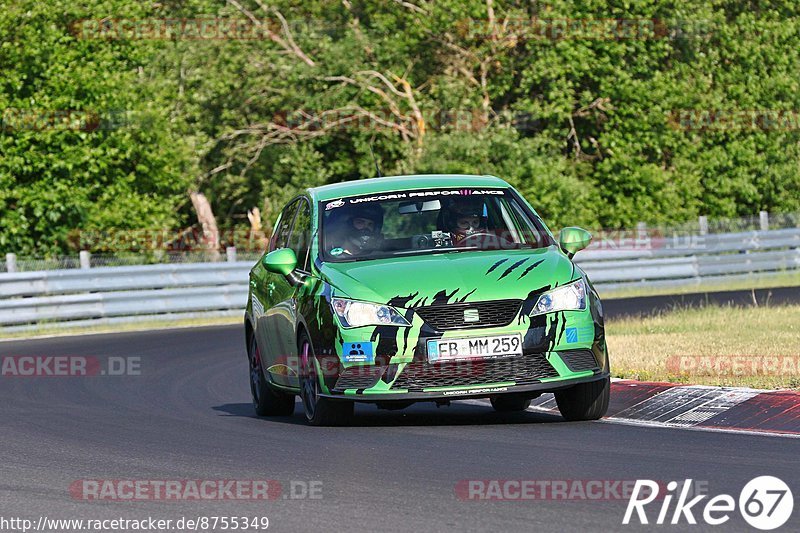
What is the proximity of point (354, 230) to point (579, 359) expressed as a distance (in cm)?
195

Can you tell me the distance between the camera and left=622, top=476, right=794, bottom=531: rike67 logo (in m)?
6.40

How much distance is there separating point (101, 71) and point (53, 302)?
10.3m

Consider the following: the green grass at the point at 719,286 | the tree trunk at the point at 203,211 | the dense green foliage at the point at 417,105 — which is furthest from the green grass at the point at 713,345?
the tree trunk at the point at 203,211

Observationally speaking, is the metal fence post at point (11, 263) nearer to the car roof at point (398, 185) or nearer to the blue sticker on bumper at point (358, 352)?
the car roof at point (398, 185)

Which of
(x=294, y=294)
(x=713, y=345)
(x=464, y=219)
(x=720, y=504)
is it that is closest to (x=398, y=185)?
(x=464, y=219)

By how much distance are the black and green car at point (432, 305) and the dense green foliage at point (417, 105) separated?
2377 centimetres

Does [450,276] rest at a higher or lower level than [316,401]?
higher

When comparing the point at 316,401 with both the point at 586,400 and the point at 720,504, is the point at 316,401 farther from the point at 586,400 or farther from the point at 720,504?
the point at 720,504

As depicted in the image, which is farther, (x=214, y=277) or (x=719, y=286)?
(x=719, y=286)

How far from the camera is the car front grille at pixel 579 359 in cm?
979

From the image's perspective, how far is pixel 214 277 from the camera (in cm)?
2848

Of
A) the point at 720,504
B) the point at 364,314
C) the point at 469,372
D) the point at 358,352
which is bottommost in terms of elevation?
the point at 720,504

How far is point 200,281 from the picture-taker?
92.6ft

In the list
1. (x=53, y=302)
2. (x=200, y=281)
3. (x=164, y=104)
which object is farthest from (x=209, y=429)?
(x=164, y=104)
